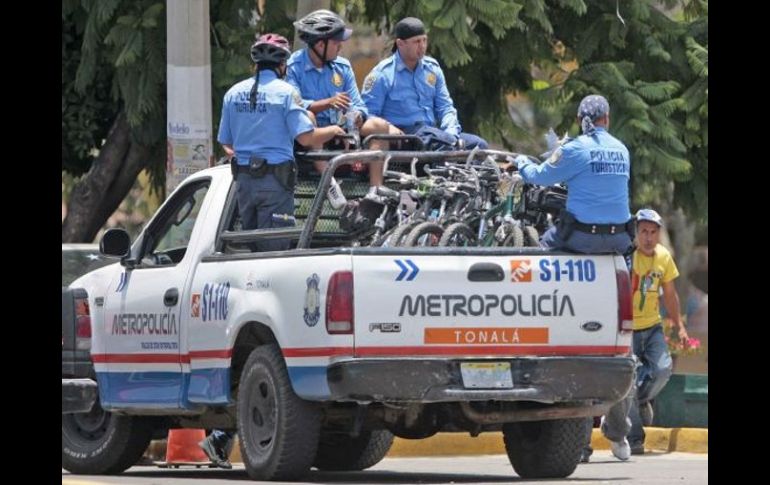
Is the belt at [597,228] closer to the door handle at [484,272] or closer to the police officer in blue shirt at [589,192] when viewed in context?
the police officer in blue shirt at [589,192]

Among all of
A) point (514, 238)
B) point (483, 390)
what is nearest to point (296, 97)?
point (514, 238)

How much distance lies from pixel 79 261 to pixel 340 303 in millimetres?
5121

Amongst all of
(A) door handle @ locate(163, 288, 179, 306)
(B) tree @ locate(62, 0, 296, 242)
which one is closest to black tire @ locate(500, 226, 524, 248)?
(A) door handle @ locate(163, 288, 179, 306)

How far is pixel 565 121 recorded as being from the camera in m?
17.8

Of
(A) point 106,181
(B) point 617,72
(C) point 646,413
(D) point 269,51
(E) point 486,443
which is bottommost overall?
(E) point 486,443

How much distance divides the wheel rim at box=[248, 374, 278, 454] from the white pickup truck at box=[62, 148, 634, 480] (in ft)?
0.04

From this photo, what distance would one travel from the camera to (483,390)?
10.2m

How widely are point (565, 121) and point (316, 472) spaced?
6.25 metres

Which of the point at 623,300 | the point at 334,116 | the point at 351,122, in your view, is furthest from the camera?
the point at 334,116

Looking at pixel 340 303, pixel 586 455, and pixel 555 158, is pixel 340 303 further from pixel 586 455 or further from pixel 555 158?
pixel 586 455

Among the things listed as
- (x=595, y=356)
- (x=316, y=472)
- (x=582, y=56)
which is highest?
(x=582, y=56)

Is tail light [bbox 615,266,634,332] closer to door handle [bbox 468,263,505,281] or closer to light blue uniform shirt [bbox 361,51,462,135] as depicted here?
door handle [bbox 468,263,505,281]
